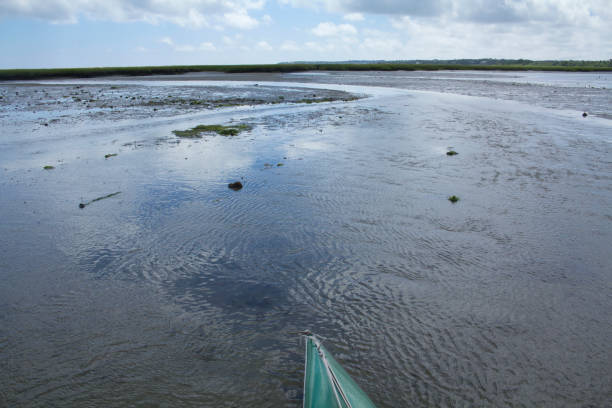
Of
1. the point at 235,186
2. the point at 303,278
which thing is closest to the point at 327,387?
the point at 303,278

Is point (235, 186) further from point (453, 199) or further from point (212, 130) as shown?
point (212, 130)

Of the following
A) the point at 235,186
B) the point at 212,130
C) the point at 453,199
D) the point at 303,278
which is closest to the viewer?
the point at 303,278

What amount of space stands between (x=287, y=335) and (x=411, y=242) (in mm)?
4565

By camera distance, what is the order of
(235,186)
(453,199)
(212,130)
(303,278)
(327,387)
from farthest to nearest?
1. (212,130)
2. (235,186)
3. (453,199)
4. (303,278)
5. (327,387)

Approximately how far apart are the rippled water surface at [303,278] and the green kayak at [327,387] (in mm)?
806

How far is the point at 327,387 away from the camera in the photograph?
4.44 meters

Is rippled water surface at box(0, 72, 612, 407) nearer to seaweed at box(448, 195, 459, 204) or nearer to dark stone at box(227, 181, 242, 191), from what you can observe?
dark stone at box(227, 181, 242, 191)

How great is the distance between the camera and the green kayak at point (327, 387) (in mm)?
4293

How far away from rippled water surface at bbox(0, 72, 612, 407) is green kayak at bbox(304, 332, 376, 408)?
2.65 feet

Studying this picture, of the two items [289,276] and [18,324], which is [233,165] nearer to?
[289,276]

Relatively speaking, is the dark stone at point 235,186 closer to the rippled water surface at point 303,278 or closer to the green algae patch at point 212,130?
the rippled water surface at point 303,278

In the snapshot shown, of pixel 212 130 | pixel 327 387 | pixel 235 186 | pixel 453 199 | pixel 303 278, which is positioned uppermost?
pixel 212 130

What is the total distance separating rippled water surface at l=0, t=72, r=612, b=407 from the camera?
5.56 m

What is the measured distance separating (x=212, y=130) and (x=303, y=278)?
1930 centimetres
